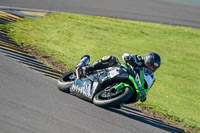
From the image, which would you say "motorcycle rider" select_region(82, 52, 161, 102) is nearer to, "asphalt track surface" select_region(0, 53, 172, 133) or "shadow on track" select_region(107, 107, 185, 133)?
"shadow on track" select_region(107, 107, 185, 133)

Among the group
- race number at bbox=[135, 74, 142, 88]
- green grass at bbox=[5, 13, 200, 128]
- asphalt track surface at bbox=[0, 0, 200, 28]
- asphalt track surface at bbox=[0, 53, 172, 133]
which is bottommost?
asphalt track surface at bbox=[0, 53, 172, 133]

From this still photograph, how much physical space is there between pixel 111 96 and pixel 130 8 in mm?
13825

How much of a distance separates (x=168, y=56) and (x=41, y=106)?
8.75m

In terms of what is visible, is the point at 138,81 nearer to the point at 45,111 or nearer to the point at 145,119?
the point at 145,119

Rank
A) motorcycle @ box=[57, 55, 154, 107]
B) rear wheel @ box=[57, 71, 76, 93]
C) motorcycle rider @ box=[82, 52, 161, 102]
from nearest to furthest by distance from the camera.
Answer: motorcycle @ box=[57, 55, 154, 107] → motorcycle rider @ box=[82, 52, 161, 102] → rear wheel @ box=[57, 71, 76, 93]

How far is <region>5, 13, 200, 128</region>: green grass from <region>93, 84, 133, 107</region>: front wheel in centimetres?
189

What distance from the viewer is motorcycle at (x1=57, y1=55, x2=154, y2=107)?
656cm

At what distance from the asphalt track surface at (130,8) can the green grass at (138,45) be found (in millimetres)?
1013

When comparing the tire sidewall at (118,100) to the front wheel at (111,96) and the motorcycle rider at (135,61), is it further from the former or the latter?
the motorcycle rider at (135,61)

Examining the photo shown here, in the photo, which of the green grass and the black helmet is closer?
the black helmet

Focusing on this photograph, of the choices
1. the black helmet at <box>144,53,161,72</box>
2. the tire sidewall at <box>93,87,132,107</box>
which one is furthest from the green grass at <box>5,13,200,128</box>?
the tire sidewall at <box>93,87,132,107</box>

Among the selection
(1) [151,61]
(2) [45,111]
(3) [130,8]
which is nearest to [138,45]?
(3) [130,8]

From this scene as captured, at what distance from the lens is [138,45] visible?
14133 mm

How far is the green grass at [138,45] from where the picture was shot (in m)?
9.41
